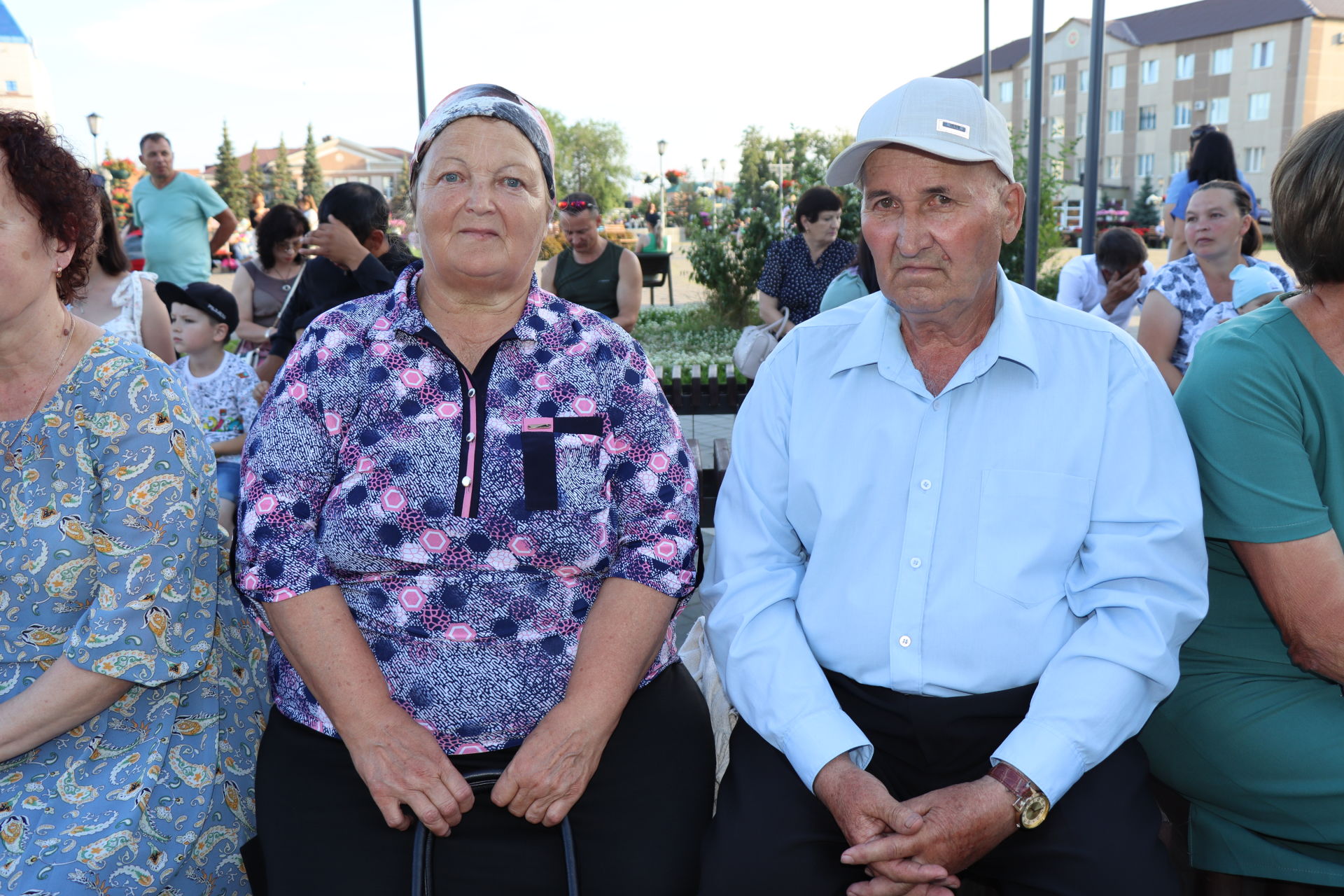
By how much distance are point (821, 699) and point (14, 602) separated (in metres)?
1.61

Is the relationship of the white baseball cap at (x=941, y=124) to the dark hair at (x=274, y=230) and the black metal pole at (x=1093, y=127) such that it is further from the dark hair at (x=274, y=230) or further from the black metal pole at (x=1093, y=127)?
the black metal pole at (x=1093, y=127)

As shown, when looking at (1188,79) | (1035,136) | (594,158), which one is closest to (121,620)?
(1035,136)

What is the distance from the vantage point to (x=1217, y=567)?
204cm

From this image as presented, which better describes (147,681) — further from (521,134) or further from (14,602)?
(521,134)

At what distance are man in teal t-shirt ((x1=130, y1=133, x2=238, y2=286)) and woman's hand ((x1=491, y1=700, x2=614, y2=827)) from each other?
6.84 metres

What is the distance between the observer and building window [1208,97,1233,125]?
53906mm

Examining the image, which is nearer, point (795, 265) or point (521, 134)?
point (521, 134)

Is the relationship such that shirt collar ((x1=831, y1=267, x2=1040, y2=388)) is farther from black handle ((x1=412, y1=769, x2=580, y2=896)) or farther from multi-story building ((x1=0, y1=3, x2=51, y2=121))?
multi-story building ((x1=0, y1=3, x2=51, y2=121))

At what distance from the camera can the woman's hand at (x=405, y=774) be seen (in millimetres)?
1802

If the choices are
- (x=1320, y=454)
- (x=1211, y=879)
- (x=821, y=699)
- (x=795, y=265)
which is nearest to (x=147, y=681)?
(x=821, y=699)

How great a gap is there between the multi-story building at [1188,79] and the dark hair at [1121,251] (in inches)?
1767

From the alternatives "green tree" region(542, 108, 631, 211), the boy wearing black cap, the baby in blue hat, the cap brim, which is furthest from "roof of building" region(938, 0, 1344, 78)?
the cap brim

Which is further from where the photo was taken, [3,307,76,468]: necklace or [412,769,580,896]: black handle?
[3,307,76,468]: necklace

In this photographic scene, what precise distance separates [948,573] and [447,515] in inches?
39.2
